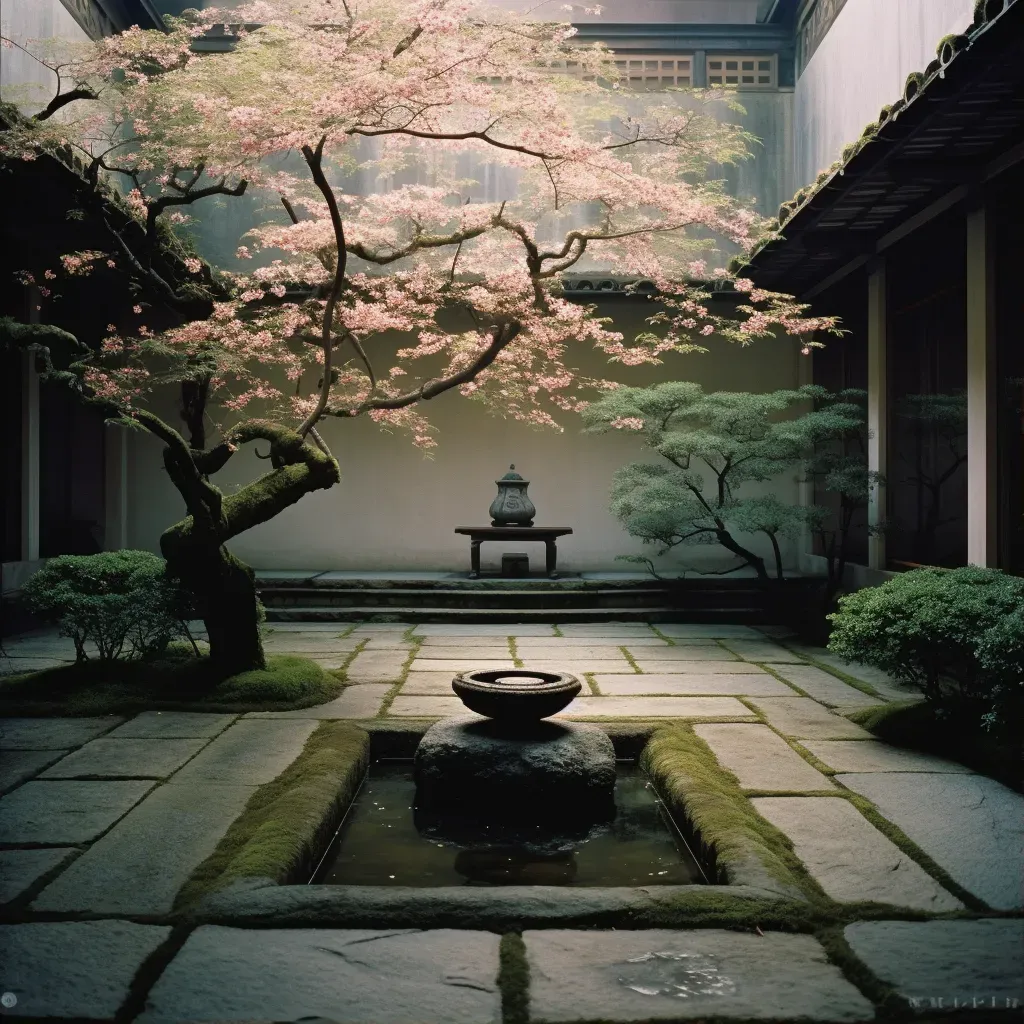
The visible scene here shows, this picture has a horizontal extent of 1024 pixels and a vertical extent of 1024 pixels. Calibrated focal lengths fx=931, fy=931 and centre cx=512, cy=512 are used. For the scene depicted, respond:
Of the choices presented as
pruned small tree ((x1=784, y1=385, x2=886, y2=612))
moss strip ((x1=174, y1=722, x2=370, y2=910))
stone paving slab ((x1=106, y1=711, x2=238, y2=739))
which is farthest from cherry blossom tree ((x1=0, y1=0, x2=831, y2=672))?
moss strip ((x1=174, y1=722, x2=370, y2=910))

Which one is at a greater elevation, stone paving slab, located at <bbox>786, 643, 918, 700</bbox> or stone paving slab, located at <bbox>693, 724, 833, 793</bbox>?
stone paving slab, located at <bbox>786, 643, 918, 700</bbox>

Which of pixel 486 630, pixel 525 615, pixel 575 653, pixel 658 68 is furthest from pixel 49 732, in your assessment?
pixel 658 68

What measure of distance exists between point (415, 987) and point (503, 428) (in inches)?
385

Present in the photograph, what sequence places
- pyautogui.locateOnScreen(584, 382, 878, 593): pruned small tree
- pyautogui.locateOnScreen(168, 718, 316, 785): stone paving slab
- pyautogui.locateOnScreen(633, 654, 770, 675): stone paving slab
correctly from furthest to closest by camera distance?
pyautogui.locateOnScreen(584, 382, 878, 593): pruned small tree, pyautogui.locateOnScreen(633, 654, 770, 675): stone paving slab, pyautogui.locateOnScreen(168, 718, 316, 785): stone paving slab

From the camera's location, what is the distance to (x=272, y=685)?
19.0 feet

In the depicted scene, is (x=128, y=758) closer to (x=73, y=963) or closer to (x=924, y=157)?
(x=73, y=963)

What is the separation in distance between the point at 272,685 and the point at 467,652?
7.07 ft

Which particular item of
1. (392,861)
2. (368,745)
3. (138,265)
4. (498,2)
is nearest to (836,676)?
(368,745)

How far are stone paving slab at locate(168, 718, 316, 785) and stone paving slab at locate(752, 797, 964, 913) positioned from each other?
2.19 meters

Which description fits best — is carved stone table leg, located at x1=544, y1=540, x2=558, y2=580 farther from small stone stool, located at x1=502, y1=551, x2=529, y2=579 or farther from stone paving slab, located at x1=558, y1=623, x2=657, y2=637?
stone paving slab, located at x1=558, y1=623, x2=657, y2=637

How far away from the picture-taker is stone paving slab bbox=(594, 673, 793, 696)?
611 centimetres

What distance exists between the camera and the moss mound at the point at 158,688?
548 cm

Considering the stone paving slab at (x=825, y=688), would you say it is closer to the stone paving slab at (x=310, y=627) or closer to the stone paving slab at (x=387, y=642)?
the stone paving slab at (x=387, y=642)

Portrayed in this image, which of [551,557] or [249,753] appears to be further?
[551,557]
